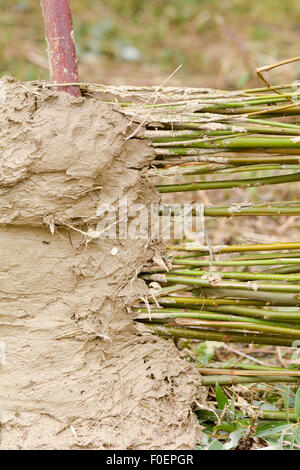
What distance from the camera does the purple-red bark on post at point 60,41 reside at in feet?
4.23

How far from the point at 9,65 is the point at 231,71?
1.64 m

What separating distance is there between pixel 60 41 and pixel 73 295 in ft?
2.03

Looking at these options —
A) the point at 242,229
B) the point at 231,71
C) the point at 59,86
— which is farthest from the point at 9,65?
the point at 59,86

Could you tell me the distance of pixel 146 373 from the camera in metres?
1.34

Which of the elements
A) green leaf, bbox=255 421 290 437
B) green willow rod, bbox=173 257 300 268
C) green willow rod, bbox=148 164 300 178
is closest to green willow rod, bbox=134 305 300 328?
green willow rod, bbox=173 257 300 268

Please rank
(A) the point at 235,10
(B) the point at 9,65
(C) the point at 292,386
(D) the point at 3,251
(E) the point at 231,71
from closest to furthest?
1. (D) the point at 3,251
2. (C) the point at 292,386
3. (B) the point at 9,65
4. (E) the point at 231,71
5. (A) the point at 235,10

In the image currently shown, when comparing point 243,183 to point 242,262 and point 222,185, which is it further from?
point 242,262

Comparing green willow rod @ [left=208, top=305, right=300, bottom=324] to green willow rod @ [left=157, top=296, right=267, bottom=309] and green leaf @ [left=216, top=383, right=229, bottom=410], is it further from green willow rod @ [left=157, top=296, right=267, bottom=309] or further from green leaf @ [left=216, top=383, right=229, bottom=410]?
green leaf @ [left=216, top=383, right=229, bottom=410]

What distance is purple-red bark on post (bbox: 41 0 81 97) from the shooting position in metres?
1.29

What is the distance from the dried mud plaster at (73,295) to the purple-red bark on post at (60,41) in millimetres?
67

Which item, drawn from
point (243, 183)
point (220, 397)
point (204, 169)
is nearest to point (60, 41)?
point (204, 169)

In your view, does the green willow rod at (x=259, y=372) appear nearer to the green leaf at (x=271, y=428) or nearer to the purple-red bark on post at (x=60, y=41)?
the green leaf at (x=271, y=428)

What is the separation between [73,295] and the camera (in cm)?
132

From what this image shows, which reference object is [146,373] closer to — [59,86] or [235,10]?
[59,86]
